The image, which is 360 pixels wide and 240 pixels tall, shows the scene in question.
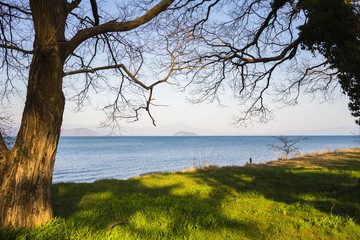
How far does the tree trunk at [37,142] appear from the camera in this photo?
3.30 metres

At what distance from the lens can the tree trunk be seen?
330 cm

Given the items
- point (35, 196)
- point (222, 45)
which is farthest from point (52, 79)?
point (222, 45)

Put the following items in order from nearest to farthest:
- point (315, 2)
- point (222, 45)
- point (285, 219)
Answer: point (285, 219)
point (315, 2)
point (222, 45)

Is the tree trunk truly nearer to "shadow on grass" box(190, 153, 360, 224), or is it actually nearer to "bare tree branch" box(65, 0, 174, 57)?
"bare tree branch" box(65, 0, 174, 57)

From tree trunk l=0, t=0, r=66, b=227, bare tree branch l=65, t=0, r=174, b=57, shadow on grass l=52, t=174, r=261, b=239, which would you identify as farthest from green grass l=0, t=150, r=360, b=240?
bare tree branch l=65, t=0, r=174, b=57

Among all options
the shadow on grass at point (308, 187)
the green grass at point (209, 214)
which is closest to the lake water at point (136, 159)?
the green grass at point (209, 214)

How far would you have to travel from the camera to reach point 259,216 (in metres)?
4.38

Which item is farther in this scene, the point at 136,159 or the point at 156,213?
the point at 136,159

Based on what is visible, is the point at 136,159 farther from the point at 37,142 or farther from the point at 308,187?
the point at 37,142

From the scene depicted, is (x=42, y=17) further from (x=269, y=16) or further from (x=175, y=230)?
(x=269, y=16)

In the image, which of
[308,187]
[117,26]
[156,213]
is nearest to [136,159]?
[308,187]

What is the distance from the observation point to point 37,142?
3494 millimetres

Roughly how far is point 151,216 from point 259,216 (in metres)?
2.29

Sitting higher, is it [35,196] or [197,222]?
[35,196]
